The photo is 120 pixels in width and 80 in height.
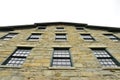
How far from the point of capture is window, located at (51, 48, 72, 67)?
10470 millimetres

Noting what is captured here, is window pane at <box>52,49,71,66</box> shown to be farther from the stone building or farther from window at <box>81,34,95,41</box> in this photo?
window at <box>81,34,95,41</box>

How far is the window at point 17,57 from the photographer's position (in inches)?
415

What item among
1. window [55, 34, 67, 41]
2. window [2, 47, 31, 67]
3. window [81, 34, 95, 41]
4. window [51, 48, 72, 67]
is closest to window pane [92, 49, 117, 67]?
window [51, 48, 72, 67]

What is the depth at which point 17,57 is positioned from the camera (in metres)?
11.4

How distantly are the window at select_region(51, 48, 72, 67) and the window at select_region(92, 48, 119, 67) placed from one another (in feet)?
7.63

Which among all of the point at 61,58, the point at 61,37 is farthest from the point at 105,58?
the point at 61,37

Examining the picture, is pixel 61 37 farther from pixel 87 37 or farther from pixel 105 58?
pixel 105 58

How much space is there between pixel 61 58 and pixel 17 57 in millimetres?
3287

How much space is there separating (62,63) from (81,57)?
4.70 feet

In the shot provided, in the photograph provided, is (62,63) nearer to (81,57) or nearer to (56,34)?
(81,57)

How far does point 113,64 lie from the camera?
10680 mm

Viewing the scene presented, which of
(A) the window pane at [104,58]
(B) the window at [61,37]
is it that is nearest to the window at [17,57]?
(B) the window at [61,37]

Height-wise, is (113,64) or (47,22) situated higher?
(47,22)

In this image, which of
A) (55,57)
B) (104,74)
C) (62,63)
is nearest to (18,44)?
(55,57)
